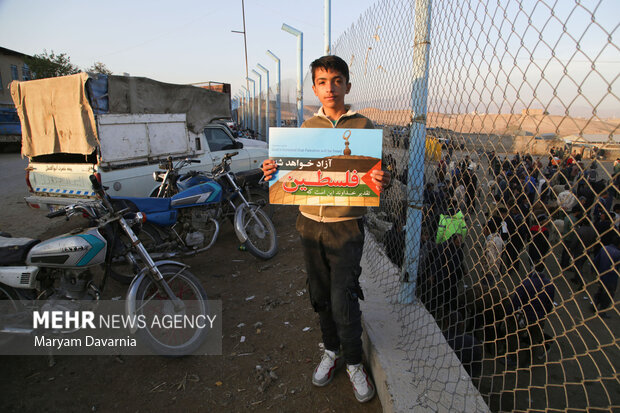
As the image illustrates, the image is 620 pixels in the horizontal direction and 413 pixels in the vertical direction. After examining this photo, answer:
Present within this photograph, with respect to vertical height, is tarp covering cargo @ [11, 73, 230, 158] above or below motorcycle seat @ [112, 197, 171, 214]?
above

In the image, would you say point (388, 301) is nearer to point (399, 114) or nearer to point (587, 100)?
point (399, 114)

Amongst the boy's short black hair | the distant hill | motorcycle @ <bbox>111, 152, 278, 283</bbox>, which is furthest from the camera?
motorcycle @ <bbox>111, 152, 278, 283</bbox>

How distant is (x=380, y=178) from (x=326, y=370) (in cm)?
132

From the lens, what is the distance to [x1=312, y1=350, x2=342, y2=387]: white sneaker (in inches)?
90.4

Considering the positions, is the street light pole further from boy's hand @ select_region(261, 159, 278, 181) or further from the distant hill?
boy's hand @ select_region(261, 159, 278, 181)

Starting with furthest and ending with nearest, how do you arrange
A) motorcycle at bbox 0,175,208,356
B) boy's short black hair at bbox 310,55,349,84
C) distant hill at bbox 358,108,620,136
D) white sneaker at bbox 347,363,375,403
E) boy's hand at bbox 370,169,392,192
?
motorcycle at bbox 0,175,208,356
white sneaker at bbox 347,363,375,403
boy's short black hair at bbox 310,55,349,84
boy's hand at bbox 370,169,392,192
distant hill at bbox 358,108,620,136

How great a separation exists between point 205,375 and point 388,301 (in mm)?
1498

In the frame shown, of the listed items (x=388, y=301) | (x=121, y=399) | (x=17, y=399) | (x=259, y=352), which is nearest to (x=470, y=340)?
(x=388, y=301)

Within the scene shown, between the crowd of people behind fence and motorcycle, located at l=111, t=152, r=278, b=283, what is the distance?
1769mm

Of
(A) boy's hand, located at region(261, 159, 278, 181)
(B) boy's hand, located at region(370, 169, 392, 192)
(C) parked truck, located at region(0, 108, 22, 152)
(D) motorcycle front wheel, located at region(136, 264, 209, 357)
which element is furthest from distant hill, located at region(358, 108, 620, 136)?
(C) parked truck, located at region(0, 108, 22, 152)

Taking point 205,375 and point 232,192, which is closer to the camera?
point 205,375

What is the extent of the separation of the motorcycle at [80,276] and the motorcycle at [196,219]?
0.45m

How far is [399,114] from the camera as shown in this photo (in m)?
3.11

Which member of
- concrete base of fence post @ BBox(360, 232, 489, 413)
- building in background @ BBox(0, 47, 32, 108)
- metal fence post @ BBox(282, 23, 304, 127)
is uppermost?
building in background @ BBox(0, 47, 32, 108)
